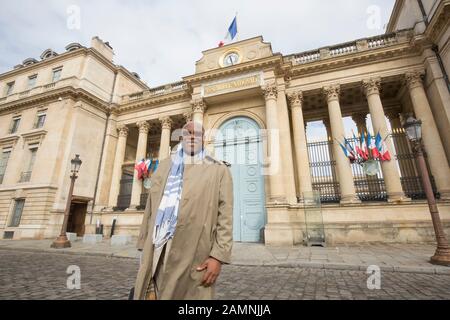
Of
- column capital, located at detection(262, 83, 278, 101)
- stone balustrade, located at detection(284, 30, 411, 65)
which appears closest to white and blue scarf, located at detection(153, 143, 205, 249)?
column capital, located at detection(262, 83, 278, 101)

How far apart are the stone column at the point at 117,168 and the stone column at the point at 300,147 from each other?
13477mm

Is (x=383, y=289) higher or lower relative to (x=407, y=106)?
lower

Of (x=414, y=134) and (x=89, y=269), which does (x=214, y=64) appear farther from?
(x=89, y=269)

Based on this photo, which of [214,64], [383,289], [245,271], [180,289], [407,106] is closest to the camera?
[180,289]

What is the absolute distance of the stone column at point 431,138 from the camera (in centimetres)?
1064

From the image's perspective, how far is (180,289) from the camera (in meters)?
1.68

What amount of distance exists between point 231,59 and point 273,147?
6894mm

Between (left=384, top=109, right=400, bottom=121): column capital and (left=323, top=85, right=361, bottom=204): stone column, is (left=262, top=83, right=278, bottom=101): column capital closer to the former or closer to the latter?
(left=323, top=85, right=361, bottom=204): stone column

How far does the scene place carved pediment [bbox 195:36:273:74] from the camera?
14.4m

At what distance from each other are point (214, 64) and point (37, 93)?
49.4ft

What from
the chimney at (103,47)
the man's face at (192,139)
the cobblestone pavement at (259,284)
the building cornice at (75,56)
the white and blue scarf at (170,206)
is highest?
the chimney at (103,47)

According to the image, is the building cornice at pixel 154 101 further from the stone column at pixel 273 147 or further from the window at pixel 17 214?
the window at pixel 17 214

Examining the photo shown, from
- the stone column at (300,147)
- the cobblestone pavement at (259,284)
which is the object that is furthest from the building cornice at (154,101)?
the cobblestone pavement at (259,284)

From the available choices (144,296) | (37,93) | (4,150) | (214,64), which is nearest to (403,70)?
(214,64)
